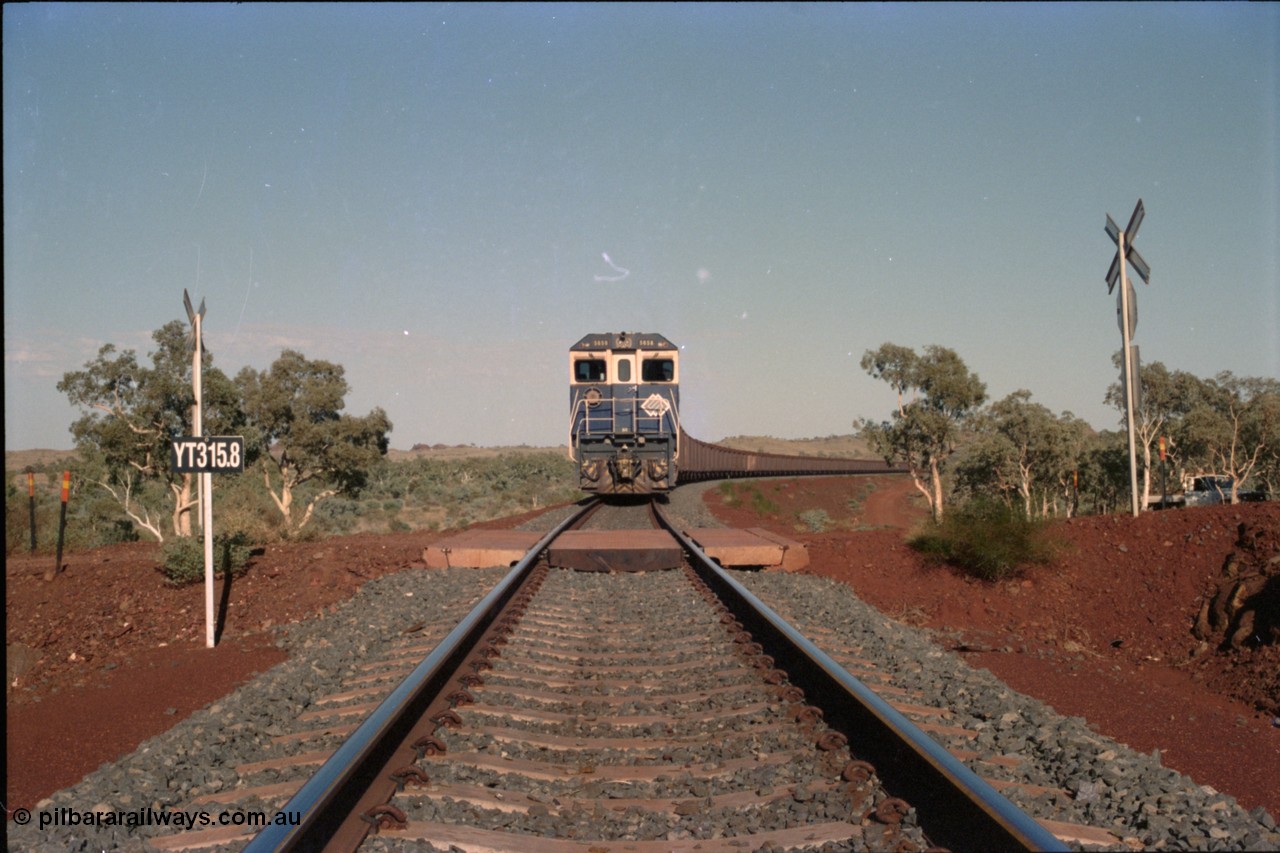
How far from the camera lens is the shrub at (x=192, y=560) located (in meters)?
11.7

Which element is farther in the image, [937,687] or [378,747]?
[937,687]

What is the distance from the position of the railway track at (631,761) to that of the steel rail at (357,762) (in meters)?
0.01

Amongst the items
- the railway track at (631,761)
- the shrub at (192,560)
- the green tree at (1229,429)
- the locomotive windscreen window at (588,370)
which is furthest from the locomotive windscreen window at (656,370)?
the green tree at (1229,429)

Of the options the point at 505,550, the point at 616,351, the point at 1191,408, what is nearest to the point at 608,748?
the point at 505,550

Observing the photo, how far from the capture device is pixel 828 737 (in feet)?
13.8

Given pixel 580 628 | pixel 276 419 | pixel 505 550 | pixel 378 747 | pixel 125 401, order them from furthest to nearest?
1. pixel 276 419
2. pixel 125 401
3. pixel 505 550
4. pixel 580 628
5. pixel 378 747

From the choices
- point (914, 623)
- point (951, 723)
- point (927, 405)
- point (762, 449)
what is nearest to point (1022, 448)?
point (927, 405)

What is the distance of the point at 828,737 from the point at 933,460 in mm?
31278

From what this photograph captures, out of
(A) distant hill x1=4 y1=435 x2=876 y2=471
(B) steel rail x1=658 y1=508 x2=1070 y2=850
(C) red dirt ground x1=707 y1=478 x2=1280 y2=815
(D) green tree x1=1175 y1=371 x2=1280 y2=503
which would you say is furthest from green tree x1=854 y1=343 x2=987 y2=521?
(A) distant hill x1=4 y1=435 x2=876 y2=471

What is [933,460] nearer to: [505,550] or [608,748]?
[505,550]

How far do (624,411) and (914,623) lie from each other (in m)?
14.0

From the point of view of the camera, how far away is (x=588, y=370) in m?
23.5

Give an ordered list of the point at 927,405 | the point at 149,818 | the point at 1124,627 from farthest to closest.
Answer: the point at 927,405, the point at 1124,627, the point at 149,818

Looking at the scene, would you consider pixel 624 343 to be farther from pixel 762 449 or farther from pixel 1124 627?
pixel 762 449
